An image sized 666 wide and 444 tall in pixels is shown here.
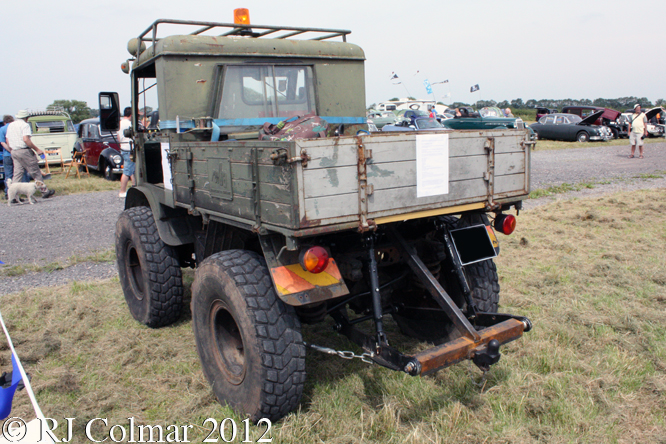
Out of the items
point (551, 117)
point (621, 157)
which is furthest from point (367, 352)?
point (551, 117)

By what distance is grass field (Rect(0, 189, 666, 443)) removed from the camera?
280cm

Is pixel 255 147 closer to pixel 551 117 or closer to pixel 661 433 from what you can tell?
pixel 661 433

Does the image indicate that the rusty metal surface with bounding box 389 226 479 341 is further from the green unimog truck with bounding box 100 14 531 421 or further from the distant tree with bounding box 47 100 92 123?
the distant tree with bounding box 47 100 92 123

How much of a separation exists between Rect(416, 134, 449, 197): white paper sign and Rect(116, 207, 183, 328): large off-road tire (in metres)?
2.29

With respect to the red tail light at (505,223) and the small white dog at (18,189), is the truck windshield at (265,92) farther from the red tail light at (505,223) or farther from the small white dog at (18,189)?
the small white dog at (18,189)

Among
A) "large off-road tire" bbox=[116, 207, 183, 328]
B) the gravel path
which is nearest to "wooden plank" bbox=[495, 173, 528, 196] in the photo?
"large off-road tire" bbox=[116, 207, 183, 328]

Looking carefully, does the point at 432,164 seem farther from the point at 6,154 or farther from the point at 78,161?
the point at 78,161

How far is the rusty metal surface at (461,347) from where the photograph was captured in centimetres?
262

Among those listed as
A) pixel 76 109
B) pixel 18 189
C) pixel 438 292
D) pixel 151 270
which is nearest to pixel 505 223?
pixel 438 292

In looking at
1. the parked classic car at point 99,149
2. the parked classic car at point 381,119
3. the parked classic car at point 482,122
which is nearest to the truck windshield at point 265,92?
the parked classic car at point 99,149

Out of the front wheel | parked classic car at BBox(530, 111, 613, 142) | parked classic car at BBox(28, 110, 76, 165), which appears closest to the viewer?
parked classic car at BBox(28, 110, 76, 165)

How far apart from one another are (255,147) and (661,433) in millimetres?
2544

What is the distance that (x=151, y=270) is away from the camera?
414 cm

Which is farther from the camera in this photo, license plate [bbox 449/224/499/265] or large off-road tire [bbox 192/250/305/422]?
license plate [bbox 449/224/499/265]
